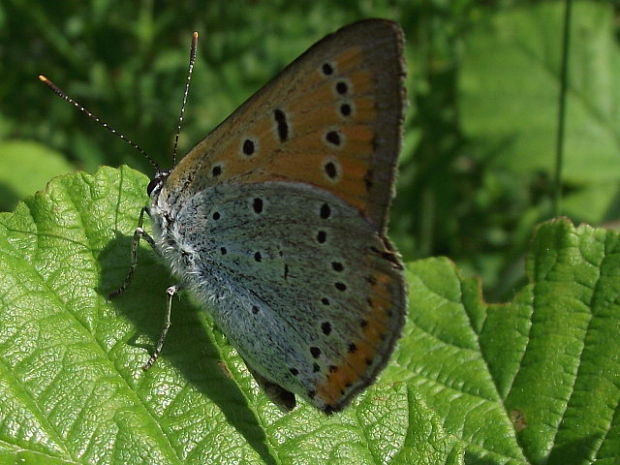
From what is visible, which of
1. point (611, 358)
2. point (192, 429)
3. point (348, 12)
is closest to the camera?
point (192, 429)

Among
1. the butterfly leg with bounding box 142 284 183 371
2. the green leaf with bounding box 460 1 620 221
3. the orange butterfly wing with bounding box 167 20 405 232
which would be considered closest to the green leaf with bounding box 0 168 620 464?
the butterfly leg with bounding box 142 284 183 371

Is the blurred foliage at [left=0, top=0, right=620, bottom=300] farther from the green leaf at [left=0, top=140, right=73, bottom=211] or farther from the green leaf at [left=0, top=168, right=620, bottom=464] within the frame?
the green leaf at [left=0, top=168, right=620, bottom=464]

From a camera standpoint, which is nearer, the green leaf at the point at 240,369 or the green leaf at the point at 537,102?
the green leaf at the point at 240,369

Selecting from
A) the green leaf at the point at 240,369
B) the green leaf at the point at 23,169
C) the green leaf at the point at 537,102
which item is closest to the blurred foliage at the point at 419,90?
the green leaf at the point at 537,102

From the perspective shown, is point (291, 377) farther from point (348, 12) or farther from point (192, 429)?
point (348, 12)

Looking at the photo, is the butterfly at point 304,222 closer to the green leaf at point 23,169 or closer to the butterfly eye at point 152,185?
the butterfly eye at point 152,185

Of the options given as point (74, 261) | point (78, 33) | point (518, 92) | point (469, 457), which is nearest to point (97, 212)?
point (74, 261)
